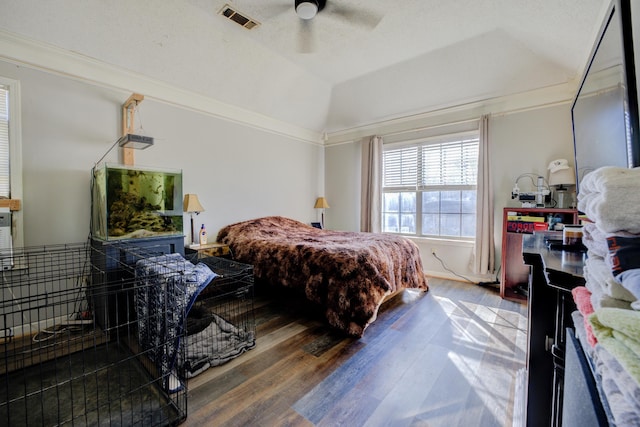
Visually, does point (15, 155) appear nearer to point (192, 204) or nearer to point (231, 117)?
point (192, 204)

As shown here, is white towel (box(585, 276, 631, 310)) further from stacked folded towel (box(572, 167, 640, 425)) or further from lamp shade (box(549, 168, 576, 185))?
lamp shade (box(549, 168, 576, 185))

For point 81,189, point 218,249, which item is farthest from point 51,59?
point 218,249

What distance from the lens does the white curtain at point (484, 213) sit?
348 cm

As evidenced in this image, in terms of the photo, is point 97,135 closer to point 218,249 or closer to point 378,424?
point 218,249

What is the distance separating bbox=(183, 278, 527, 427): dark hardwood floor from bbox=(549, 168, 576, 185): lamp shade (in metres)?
1.55

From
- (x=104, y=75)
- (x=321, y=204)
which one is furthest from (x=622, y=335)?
(x=321, y=204)

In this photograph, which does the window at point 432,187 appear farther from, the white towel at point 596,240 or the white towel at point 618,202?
the white towel at point 618,202

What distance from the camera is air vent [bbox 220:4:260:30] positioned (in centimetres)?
252

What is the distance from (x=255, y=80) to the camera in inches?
141

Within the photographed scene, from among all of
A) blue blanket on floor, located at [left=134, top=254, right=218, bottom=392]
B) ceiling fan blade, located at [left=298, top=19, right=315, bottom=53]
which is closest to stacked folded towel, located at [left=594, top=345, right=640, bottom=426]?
blue blanket on floor, located at [left=134, top=254, right=218, bottom=392]

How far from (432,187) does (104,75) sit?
4288 mm

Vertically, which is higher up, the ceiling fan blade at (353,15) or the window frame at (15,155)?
the ceiling fan blade at (353,15)

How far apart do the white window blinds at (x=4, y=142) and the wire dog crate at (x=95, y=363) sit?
55cm

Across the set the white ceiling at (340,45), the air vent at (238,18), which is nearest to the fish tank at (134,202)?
the white ceiling at (340,45)
